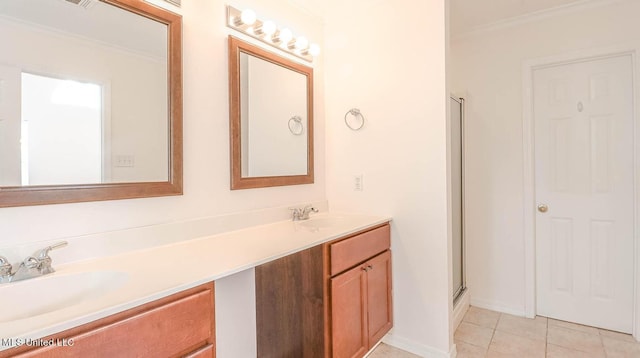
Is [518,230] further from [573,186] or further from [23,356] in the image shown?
[23,356]

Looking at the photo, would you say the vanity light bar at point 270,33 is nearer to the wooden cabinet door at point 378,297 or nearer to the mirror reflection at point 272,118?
the mirror reflection at point 272,118

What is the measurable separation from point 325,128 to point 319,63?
0.48 metres

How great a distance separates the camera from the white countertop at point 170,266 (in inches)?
29.5

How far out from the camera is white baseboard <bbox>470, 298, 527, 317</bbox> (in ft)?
8.39

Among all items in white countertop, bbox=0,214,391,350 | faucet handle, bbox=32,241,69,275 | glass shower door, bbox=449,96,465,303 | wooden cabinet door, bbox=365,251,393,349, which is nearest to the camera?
white countertop, bbox=0,214,391,350

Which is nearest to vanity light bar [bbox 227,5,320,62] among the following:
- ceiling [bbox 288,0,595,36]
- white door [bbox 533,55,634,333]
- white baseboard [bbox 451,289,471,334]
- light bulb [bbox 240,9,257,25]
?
light bulb [bbox 240,9,257,25]

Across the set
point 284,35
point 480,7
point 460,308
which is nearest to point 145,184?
point 284,35

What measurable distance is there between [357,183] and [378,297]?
784mm

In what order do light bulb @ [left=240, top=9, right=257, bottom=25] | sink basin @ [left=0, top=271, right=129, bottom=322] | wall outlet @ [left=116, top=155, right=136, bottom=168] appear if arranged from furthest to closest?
light bulb @ [left=240, top=9, right=257, bottom=25] < wall outlet @ [left=116, top=155, right=136, bottom=168] < sink basin @ [left=0, top=271, right=129, bottom=322]

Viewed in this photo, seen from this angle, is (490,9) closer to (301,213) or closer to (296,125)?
(296,125)

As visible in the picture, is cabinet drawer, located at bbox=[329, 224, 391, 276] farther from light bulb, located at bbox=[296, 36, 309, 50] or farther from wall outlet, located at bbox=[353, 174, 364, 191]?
light bulb, located at bbox=[296, 36, 309, 50]

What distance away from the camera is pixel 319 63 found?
2.40m

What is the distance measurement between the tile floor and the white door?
0.14 m

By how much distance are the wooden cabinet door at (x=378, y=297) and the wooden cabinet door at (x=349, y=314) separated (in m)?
0.06
